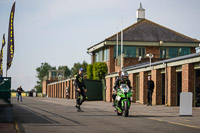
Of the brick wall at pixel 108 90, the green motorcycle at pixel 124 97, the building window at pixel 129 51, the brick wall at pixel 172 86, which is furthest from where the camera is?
the building window at pixel 129 51

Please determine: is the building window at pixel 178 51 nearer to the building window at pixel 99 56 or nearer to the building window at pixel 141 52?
the building window at pixel 141 52

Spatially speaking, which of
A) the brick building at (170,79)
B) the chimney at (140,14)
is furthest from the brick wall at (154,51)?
the brick building at (170,79)

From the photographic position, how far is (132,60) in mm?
55438

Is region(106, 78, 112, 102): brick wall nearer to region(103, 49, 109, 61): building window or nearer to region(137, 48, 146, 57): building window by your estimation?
region(137, 48, 146, 57): building window

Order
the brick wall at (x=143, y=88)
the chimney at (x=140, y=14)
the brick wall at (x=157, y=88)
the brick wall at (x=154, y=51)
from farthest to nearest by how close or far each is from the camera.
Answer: the chimney at (x=140, y=14) → the brick wall at (x=154, y=51) → the brick wall at (x=143, y=88) → the brick wall at (x=157, y=88)

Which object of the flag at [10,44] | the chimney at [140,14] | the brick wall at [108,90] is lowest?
the brick wall at [108,90]

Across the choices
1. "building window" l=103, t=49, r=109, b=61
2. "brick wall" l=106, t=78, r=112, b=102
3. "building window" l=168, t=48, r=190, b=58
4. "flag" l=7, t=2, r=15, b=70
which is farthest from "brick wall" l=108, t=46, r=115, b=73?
"flag" l=7, t=2, r=15, b=70

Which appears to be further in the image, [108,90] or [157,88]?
[108,90]

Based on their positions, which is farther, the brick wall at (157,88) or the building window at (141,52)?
the building window at (141,52)

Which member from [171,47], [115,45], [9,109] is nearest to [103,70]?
[115,45]

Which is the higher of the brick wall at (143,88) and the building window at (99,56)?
the building window at (99,56)

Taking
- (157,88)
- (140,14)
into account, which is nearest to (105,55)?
(140,14)

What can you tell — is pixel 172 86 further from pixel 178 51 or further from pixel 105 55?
pixel 105 55

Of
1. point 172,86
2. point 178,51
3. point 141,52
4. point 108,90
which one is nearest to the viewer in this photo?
point 172,86
